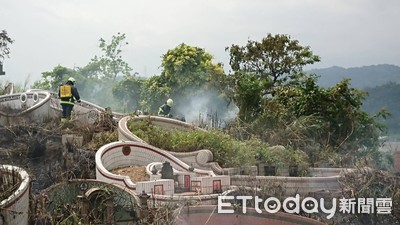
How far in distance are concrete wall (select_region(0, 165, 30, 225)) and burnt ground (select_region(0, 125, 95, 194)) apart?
10.5 feet

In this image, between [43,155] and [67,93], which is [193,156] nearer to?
[43,155]

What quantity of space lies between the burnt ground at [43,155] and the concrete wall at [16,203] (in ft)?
10.5

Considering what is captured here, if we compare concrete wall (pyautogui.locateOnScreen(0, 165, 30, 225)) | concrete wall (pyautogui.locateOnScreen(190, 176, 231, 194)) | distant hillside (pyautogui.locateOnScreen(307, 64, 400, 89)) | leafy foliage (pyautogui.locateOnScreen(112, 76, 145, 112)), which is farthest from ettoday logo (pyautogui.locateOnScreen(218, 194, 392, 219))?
distant hillside (pyautogui.locateOnScreen(307, 64, 400, 89))

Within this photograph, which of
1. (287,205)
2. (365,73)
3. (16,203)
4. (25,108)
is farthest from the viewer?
(365,73)

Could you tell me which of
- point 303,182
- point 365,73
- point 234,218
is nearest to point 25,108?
point 303,182

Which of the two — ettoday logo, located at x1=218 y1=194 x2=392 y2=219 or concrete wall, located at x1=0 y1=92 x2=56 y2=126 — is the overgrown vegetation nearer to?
ettoday logo, located at x1=218 y1=194 x2=392 y2=219

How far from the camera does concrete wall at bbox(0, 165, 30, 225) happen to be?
7.03 meters

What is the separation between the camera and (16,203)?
7230 mm

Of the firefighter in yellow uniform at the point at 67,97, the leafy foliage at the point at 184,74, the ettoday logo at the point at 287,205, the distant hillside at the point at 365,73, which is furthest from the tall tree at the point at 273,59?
the distant hillside at the point at 365,73

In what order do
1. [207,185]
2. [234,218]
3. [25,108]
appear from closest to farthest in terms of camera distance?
[234,218] < [207,185] < [25,108]

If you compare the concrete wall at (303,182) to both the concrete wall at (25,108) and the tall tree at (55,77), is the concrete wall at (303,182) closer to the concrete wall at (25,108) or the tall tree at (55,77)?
the concrete wall at (25,108)

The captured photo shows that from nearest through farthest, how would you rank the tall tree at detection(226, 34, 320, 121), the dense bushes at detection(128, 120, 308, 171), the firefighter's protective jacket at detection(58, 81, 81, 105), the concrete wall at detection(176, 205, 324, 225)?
the concrete wall at detection(176, 205, 324, 225)
the dense bushes at detection(128, 120, 308, 171)
the firefighter's protective jacket at detection(58, 81, 81, 105)
the tall tree at detection(226, 34, 320, 121)

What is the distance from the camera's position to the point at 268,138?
53.2 ft

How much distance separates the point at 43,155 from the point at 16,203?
642cm
